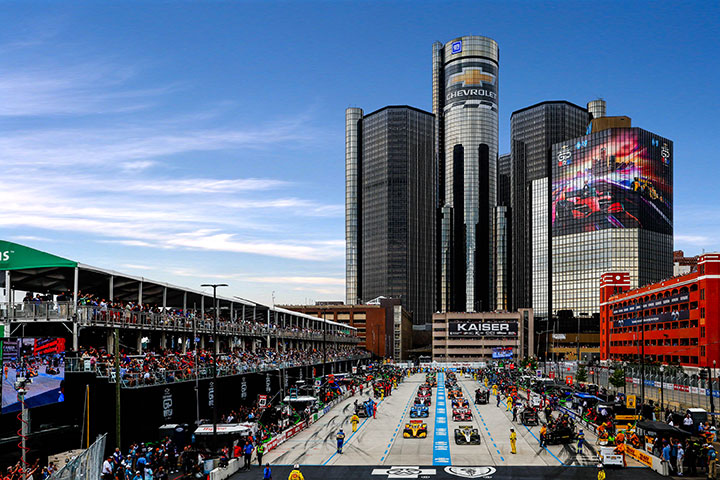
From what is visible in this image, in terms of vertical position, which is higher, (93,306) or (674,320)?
(93,306)

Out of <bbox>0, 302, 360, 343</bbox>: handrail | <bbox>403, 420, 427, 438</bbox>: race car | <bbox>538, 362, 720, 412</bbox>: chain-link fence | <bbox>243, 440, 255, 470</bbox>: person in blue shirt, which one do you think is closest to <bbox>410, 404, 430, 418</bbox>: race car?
<bbox>403, 420, 427, 438</bbox>: race car

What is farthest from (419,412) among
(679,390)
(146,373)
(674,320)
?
(674,320)

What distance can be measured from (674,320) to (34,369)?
101157 mm

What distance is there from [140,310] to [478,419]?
97.9ft

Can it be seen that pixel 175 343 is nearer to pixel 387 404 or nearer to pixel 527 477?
pixel 387 404

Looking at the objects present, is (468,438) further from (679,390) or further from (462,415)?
(679,390)

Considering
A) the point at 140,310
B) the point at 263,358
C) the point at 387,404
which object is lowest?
the point at 387,404

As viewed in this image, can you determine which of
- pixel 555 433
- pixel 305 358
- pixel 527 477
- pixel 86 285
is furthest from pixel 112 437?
pixel 305 358

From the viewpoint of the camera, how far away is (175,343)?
77.3 meters

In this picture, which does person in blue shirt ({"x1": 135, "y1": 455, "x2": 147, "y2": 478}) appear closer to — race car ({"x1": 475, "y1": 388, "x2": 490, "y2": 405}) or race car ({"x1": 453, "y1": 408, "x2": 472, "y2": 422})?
race car ({"x1": 453, "y1": 408, "x2": 472, "y2": 422})

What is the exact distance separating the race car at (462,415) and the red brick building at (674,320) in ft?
107

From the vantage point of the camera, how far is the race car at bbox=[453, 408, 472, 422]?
5816cm

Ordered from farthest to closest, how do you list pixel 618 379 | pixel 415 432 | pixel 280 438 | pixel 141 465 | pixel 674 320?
1. pixel 674 320
2. pixel 618 379
3. pixel 415 432
4. pixel 280 438
5. pixel 141 465

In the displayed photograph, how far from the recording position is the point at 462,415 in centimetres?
5853
